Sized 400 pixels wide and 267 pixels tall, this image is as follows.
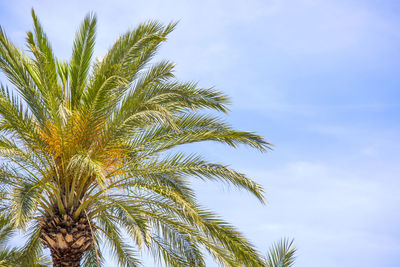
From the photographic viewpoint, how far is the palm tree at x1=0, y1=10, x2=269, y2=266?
10.7 meters

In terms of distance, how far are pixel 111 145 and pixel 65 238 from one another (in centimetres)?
219

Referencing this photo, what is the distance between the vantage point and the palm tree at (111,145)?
420 inches

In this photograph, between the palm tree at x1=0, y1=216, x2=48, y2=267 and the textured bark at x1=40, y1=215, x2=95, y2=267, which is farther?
the palm tree at x1=0, y1=216, x2=48, y2=267

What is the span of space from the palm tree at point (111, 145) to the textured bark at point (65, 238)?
0.02 meters

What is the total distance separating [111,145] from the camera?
11.0 m

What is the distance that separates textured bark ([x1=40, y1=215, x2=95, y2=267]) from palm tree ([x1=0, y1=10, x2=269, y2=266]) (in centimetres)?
2

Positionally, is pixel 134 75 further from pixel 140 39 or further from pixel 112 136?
pixel 112 136

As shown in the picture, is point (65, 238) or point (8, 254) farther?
point (8, 254)

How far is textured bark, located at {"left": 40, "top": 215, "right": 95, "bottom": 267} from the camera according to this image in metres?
11.1

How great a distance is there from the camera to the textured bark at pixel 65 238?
11070 mm

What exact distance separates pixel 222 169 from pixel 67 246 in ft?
12.1

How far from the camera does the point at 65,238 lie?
11.1 meters

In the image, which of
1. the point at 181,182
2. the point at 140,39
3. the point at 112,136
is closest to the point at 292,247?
the point at 181,182

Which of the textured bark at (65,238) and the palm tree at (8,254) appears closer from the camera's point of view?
the textured bark at (65,238)
